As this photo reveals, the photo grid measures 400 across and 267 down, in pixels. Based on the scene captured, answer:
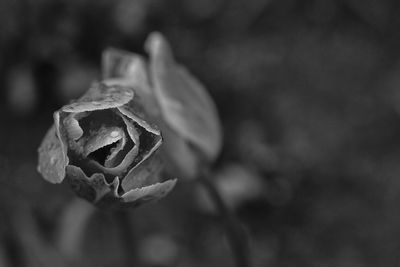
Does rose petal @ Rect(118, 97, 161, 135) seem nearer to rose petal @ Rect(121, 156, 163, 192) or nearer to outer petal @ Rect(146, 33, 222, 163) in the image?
rose petal @ Rect(121, 156, 163, 192)

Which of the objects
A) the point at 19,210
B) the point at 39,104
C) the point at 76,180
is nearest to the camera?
the point at 76,180

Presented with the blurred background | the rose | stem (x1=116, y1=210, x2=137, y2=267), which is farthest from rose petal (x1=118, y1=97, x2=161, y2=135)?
the blurred background

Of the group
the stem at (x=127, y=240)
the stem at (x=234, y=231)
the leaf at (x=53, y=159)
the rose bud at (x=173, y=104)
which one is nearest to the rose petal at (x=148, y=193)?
the leaf at (x=53, y=159)

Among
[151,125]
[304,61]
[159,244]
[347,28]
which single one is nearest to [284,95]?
[304,61]

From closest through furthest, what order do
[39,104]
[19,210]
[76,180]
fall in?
1. [76,180]
2. [19,210]
3. [39,104]

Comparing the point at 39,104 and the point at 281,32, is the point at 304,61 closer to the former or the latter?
the point at 281,32

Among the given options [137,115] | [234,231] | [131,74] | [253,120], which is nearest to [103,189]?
[137,115]

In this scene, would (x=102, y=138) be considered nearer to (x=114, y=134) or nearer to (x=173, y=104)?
(x=114, y=134)
